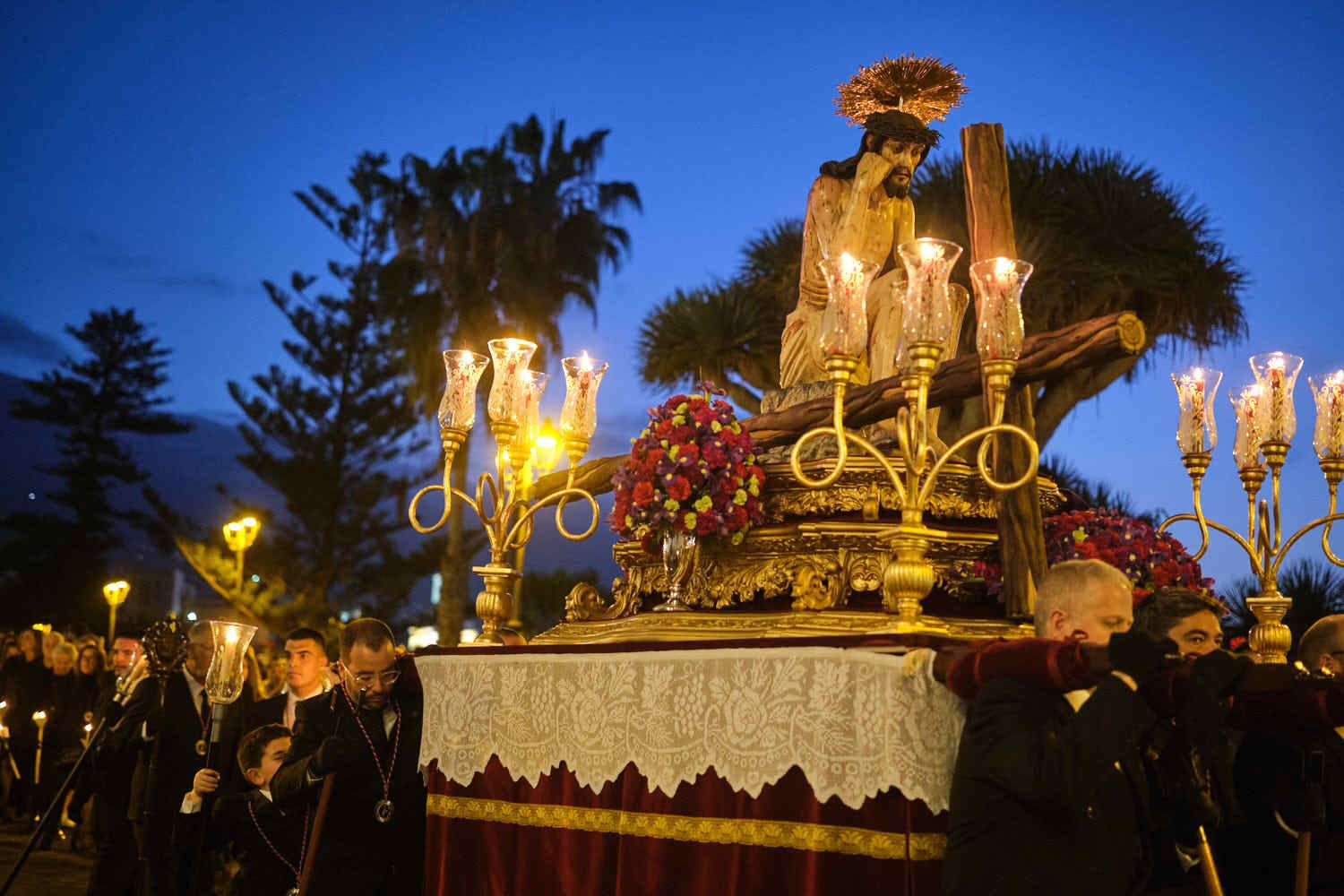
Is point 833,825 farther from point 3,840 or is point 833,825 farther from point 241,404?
point 241,404

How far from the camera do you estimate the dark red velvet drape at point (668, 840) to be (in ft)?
12.8

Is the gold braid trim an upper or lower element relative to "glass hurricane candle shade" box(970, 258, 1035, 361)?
lower

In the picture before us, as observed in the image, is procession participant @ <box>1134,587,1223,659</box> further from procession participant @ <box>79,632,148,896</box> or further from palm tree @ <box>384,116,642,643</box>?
palm tree @ <box>384,116,642,643</box>

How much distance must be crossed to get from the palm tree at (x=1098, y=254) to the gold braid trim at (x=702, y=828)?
12851 millimetres

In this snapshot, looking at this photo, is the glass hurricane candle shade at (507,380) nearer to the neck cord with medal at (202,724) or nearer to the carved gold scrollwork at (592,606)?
the carved gold scrollwork at (592,606)

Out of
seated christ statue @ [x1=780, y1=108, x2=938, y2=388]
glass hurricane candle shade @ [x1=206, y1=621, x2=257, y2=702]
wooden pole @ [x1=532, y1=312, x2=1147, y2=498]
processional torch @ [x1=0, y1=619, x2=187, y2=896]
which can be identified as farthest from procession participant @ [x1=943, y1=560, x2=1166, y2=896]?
processional torch @ [x1=0, y1=619, x2=187, y2=896]

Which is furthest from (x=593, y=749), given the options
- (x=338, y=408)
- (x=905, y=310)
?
(x=338, y=408)

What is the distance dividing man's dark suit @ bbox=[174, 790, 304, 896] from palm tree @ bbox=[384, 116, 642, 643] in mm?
22020

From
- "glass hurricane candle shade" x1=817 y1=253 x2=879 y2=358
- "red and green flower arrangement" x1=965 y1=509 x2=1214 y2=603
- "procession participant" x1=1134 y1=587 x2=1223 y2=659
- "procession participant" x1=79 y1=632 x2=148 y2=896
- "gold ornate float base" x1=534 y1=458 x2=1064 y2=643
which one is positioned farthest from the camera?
"procession participant" x1=79 y1=632 x2=148 y2=896

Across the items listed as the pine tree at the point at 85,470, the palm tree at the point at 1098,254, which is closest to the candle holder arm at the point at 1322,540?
the palm tree at the point at 1098,254

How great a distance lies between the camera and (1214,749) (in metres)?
3.27

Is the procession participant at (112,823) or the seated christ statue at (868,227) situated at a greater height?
the seated christ statue at (868,227)

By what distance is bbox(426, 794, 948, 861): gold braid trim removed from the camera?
3.88m

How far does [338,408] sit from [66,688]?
23.8 meters
